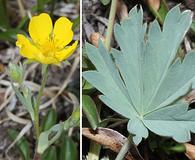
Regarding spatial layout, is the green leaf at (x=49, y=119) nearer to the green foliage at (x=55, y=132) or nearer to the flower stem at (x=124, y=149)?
the green foliage at (x=55, y=132)

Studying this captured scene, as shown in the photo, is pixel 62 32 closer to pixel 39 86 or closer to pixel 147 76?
pixel 147 76

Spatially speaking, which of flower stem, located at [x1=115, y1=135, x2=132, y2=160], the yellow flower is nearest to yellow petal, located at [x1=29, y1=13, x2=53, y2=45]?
the yellow flower

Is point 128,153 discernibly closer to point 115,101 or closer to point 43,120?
point 115,101

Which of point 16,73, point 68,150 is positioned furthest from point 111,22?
point 68,150

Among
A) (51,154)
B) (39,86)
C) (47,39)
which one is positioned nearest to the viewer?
(47,39)

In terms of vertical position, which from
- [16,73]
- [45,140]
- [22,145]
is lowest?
[22,145]

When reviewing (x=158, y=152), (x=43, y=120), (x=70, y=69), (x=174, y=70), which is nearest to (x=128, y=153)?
(x=158, y=152)

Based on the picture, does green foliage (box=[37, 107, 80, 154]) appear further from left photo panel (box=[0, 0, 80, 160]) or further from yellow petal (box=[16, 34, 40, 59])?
yellow petal (box=[16, 34, 40, 59])
